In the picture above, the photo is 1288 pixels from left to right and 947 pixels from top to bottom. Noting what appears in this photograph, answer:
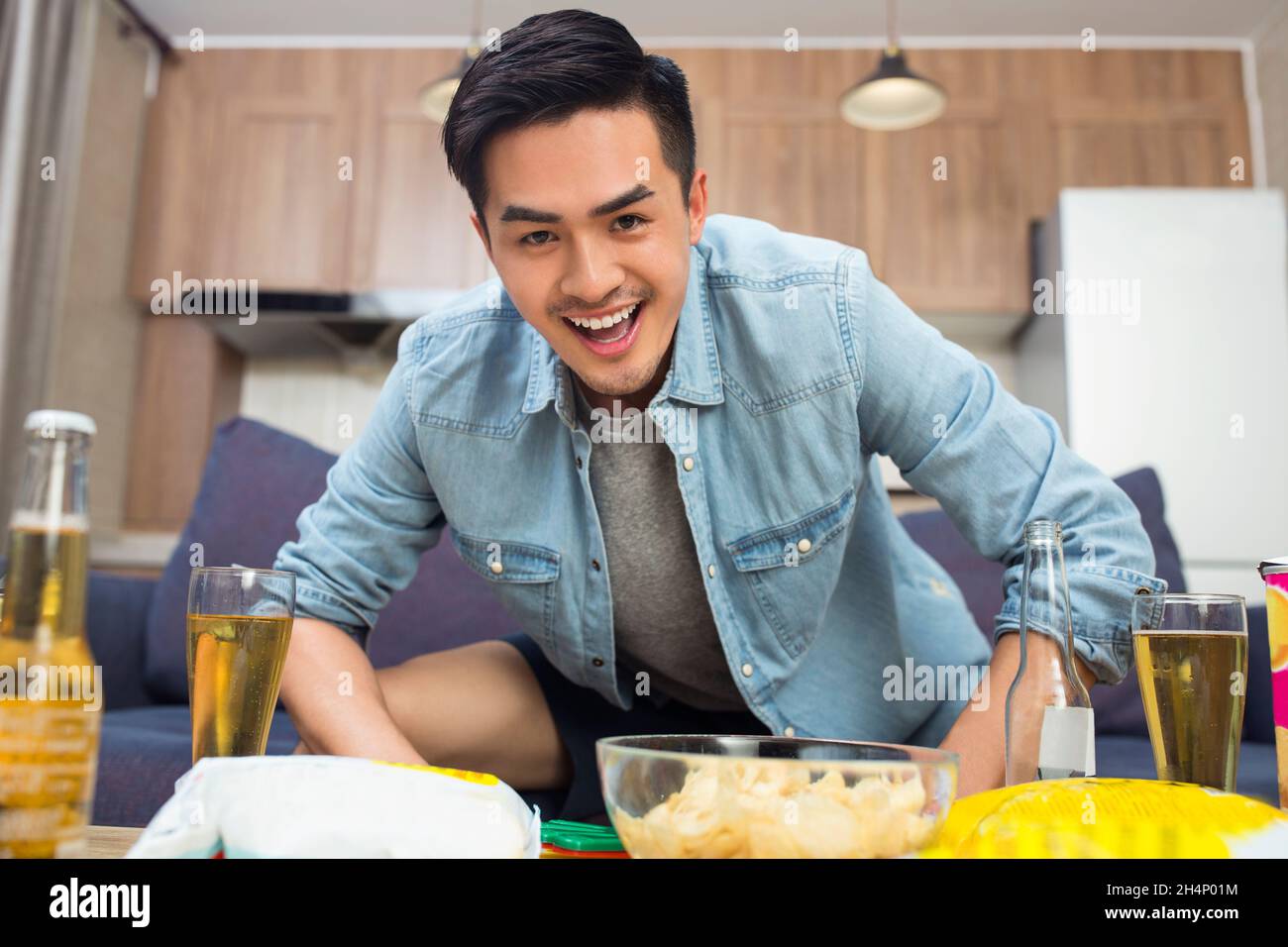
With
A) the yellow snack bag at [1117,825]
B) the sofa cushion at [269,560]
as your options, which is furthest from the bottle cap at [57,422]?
the sofa cushion at [269,560]

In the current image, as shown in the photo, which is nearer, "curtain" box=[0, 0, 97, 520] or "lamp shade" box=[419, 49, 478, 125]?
"lamp shade" box=[419, 49, 478, 125]

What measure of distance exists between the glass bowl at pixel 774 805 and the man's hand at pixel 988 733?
0.49m

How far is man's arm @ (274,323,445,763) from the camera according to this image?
1.08m

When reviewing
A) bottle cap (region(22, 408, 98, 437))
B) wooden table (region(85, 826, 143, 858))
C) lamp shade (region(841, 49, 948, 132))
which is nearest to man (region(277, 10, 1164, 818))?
wooden table (region(85, 826, 143, 858))

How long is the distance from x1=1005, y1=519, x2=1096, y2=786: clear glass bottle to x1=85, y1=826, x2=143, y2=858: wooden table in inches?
20.2

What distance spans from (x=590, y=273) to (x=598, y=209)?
0.06 meters

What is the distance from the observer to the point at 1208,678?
668 millimetres

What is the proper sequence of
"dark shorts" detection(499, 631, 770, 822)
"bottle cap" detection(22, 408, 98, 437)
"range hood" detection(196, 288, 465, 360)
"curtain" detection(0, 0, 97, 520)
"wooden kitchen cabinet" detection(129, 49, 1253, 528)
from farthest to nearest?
"wooden kitchen cabinet" detection(129, 49, 1253, 528) < "range hood" detection(196, 288, 465, 360) < "curtain" detection(0, 0, 97, 520) < "dark shorts" detection(499, 631, 770, 822) < "bottle cap" detection(22, 408, 98, 437)

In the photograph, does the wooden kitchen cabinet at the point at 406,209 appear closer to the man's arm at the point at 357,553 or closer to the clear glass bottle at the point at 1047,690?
the man's arm at the point at 357,553

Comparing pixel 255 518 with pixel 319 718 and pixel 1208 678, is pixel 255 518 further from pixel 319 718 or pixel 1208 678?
pixel 1208 678

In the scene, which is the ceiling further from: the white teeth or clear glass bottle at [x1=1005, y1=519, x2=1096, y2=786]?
clear glass bottle at [x1=1005, y1=519, x2=1096, y2=786]

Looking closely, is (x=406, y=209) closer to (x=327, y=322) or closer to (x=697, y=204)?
(x=327, y=322)

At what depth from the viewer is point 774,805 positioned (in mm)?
438

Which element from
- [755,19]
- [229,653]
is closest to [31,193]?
[755,19]
